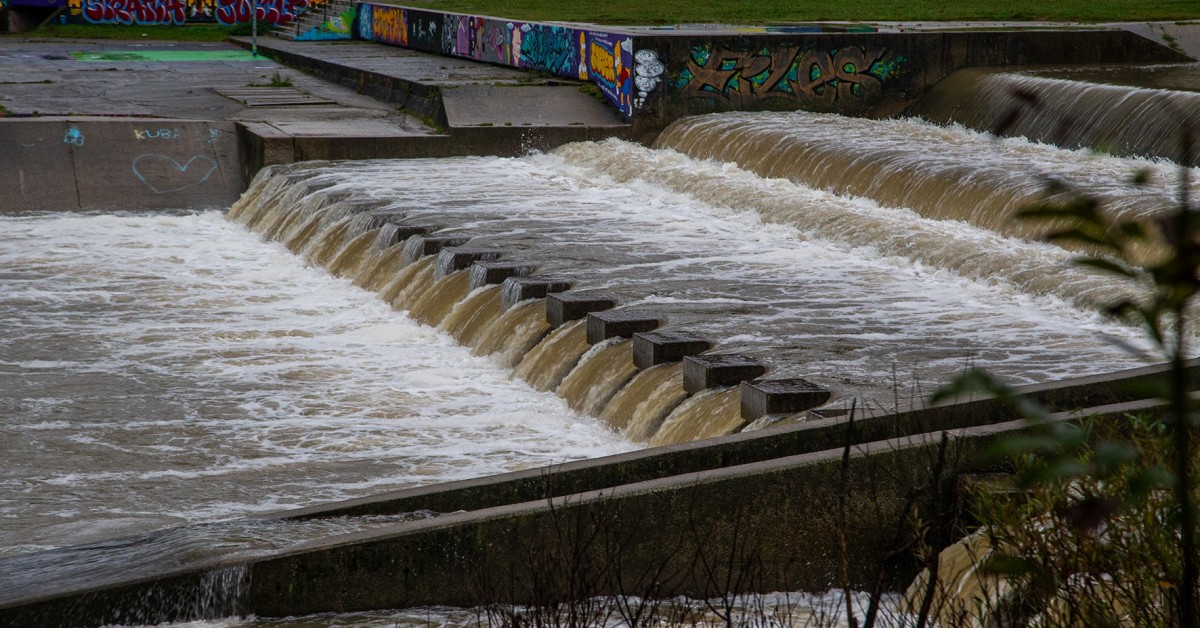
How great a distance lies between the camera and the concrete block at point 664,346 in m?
9.98

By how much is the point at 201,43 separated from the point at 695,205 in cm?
2509

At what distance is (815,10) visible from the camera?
34.1 metres

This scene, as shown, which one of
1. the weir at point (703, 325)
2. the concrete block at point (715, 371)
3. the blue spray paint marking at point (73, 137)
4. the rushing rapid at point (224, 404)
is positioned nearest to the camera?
the weir at point (703, 325)

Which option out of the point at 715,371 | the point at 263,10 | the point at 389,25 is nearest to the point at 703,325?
the point at 715,371

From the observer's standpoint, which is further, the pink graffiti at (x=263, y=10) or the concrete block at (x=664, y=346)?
the pink graffiti at (x=263, y=10)

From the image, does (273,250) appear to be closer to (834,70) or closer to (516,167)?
(516,167)

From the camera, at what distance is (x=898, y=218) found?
14.9 metres

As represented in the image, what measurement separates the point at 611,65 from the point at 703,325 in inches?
451

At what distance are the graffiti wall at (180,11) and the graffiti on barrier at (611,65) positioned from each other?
68.2 feet

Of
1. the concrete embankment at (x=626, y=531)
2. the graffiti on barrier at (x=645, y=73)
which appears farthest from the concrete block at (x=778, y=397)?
the graffiti on barrier at (x=645, y=73)

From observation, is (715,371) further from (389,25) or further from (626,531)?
(389,25)

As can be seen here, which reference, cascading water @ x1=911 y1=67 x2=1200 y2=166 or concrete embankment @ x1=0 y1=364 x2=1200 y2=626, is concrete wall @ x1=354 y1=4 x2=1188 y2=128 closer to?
cascading water @ x1=911 y1=67 x2=1200 y2=166

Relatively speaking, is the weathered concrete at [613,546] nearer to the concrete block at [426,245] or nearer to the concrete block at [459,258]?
the concrete block at [459,258]

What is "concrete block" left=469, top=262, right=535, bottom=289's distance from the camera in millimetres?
13117
